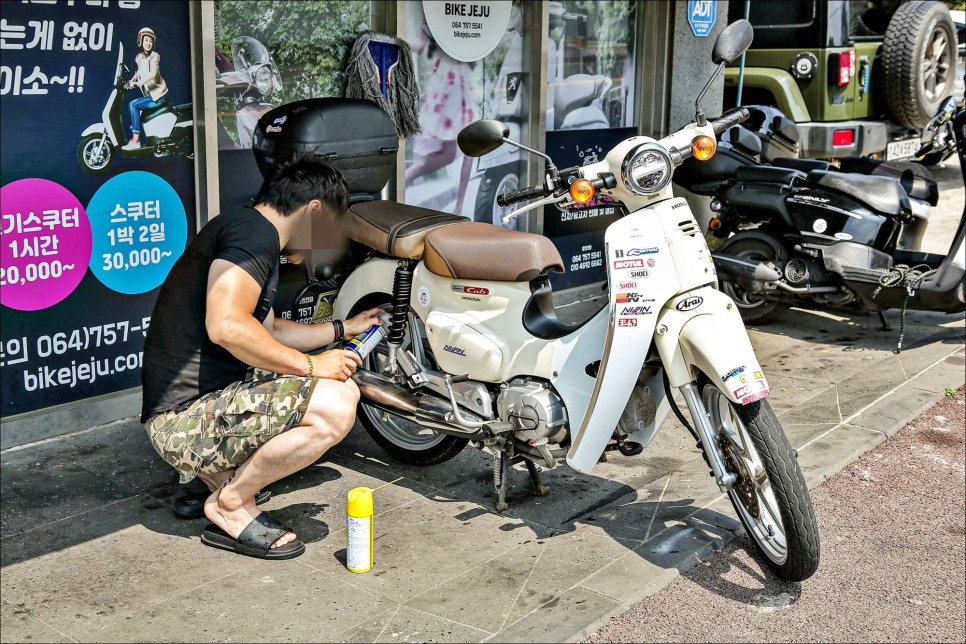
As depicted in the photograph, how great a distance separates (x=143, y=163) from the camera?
206 inches

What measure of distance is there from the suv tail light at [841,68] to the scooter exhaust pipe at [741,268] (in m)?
3.52

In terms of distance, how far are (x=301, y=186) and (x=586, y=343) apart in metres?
1.22

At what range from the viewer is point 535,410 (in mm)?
4188

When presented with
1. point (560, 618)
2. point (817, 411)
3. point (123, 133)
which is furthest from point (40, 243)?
point (817, 411)

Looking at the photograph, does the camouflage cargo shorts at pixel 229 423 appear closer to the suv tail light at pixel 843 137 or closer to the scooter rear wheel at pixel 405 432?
the scooter rear wheel at pixel 405 432

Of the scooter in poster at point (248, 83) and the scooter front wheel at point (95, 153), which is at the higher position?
the scooter in poster at point (248, 83)

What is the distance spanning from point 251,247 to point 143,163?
1628 millimetres

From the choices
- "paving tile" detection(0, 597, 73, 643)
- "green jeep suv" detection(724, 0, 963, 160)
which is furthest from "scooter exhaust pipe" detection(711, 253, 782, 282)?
"paving tile" detection(0, 597, 73, 643)

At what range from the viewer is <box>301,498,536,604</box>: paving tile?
3.86 meters

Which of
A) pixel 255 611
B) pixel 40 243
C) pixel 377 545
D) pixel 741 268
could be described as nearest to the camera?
pixel 255 611

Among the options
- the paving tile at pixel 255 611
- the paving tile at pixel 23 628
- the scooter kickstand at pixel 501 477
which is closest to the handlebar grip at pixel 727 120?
the scooter kickstand at pixel 501 477

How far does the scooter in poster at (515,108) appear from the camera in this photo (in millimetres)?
7281

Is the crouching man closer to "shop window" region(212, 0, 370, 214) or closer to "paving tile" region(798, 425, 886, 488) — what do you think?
"shop window" region(212, 0, 370, 214)

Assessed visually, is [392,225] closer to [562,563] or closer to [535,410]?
[535,410]
